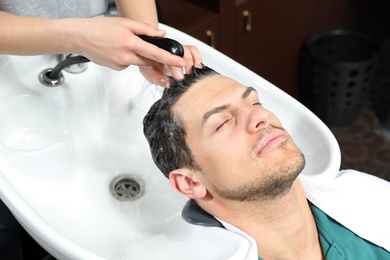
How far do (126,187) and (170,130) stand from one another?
272 mm

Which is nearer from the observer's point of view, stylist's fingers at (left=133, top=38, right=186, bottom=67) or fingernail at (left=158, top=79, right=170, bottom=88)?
stylist's fingers at (left=133, top=38, right=186, bottom=67)

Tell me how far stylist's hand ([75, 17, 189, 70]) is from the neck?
0.33m

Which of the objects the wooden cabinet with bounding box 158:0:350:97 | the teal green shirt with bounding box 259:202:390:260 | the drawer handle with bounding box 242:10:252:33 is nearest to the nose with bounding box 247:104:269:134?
the teal green shirt with bounding box 259:202:390:260

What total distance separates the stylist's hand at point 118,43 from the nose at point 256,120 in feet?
0.58

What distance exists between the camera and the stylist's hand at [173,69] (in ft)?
4.24

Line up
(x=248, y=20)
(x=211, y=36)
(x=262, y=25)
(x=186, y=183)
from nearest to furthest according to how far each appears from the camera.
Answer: (x=186, y=183) < (x=211, y=36) < (x=248, y=20) < (x=262, y=25)

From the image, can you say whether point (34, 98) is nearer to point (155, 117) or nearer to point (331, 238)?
point (155, 117)

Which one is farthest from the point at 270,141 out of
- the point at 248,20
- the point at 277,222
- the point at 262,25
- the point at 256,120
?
the point at 262,25

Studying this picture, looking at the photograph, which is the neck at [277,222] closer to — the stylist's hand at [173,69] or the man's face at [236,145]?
the man's face at [236,145]

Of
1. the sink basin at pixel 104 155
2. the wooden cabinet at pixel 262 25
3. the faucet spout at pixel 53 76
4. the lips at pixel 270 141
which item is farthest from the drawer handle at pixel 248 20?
the lips at pixel 270 141

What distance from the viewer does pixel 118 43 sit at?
117 centimetres

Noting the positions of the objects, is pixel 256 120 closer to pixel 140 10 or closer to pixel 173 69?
pixel 173 69

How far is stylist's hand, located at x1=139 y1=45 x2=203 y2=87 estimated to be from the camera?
129 centimetres

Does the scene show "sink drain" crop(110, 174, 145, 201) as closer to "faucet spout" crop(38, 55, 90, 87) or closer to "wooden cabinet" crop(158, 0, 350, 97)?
"faucet spout" crop(38, 55, 90, 87)
